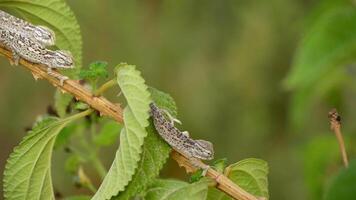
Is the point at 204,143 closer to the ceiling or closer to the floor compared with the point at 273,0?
closer to the floor

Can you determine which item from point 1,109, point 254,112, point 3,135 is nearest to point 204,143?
point 254,112

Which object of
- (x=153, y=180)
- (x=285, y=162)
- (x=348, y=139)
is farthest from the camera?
(x=285, y=162)

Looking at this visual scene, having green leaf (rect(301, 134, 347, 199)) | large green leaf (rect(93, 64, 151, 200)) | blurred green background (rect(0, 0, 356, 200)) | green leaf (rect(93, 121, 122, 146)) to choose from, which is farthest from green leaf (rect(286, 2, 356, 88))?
blurred green background (rect(0, 0, 356, 200))

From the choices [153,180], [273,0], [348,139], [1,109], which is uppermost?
[273,0]

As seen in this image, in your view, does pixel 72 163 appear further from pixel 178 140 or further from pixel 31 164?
pixel 178 140

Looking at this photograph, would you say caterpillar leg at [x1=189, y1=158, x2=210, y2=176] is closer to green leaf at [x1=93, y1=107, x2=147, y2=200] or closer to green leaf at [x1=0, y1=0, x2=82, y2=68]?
green leaf at [x1=93, y1=107, x2=147, y2=200]

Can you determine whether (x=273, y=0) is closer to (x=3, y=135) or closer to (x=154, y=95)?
(x=3, y=135)
